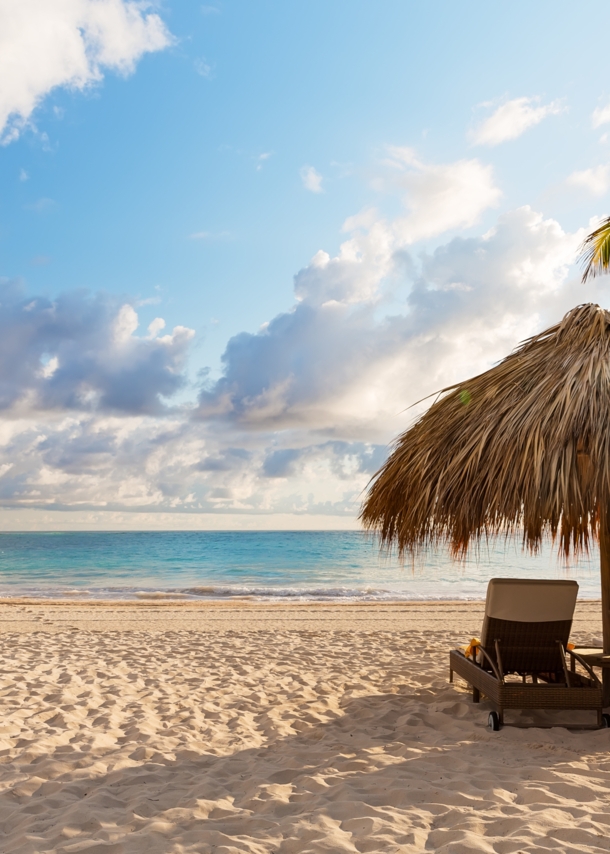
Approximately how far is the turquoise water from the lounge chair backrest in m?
6.14

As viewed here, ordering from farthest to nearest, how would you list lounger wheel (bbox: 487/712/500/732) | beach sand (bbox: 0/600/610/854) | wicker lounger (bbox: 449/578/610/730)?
1. wicker lounger (bbox: 449/578/610/730)
2. lounger wheel (bbox: 487/712/500/732)
3. beach sand (bbox: 0/600/610/854)

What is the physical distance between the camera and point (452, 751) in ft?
11.8

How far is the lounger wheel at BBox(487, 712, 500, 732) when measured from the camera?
13.2 ft

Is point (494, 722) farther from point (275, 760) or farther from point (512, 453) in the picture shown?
point (512, 453)

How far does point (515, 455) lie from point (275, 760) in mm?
2478

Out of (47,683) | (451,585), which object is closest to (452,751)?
(47,683)

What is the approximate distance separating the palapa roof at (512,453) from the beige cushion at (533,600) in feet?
1.30

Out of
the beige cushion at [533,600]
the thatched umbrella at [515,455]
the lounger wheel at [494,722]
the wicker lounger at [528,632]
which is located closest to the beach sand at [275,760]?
the lounger wheel at [494,722]

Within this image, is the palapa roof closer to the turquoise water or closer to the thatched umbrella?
the thatched umbrella

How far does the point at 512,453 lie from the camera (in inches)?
167

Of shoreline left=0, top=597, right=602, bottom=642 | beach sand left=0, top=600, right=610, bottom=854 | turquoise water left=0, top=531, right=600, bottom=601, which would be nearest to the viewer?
beach sand left=0, top=600, right=610, bottom=854

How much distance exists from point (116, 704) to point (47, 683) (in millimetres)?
1001

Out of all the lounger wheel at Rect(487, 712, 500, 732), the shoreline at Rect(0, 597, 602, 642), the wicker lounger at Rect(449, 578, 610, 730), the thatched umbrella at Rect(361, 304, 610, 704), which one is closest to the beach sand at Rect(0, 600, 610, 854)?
the lounger wheel at Rect(487, 712, 500, 732)

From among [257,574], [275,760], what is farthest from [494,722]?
[257,574]
